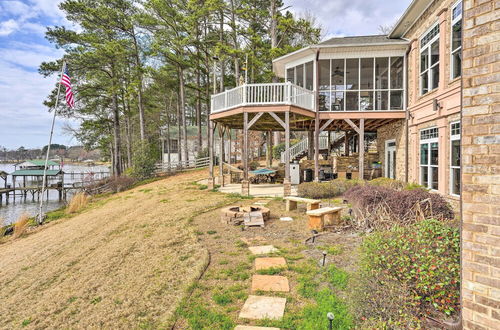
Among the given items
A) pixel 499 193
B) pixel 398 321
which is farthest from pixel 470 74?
pixel 398 321

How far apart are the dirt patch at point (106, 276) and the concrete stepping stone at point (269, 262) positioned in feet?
3.00

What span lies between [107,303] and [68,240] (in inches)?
214

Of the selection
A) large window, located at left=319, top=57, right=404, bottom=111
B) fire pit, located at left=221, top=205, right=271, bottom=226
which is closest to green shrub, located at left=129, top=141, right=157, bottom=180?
large window, located at left=319, top=57, right=404, bottom=111

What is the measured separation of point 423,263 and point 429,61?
930 cm

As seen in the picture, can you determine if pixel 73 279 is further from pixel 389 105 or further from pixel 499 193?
pixel 389 105

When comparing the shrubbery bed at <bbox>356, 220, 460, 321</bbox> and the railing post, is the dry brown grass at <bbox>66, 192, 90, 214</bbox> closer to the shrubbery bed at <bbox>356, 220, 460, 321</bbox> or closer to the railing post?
the railing post

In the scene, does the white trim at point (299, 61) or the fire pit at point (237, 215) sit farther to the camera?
the white trim at point (299, 61)

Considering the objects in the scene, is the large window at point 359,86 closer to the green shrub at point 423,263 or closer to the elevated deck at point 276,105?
the elevated deck at point 276,105

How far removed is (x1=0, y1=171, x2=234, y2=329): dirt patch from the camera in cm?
355

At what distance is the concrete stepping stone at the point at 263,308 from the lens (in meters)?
3.04

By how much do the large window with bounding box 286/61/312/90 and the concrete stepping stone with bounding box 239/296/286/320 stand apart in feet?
38.4

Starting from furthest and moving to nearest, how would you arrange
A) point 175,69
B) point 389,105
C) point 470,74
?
1. point 175,69
2. point 389,105
3. point 470,74

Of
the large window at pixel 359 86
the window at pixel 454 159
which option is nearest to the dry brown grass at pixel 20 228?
the large window at pixel 359 86

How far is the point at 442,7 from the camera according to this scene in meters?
8.23
